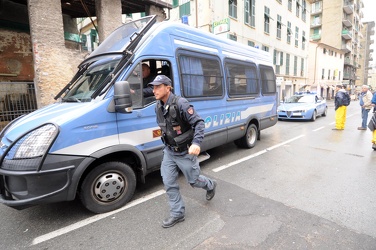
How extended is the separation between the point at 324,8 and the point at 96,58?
55.7 m

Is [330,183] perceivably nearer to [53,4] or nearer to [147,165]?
[147,165]

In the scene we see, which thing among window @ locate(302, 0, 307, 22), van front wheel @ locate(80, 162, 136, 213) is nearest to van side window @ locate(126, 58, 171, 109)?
van front wheel @ locate(80, 162, 136, 213)

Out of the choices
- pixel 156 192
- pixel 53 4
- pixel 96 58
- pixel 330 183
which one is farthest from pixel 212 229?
pixel 53 4

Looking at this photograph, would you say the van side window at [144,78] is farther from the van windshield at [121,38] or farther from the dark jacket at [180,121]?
the dark jacket at [180,121]

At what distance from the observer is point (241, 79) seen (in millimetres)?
5852

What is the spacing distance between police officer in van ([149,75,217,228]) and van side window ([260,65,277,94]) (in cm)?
484

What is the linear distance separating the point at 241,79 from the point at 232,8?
14.6m

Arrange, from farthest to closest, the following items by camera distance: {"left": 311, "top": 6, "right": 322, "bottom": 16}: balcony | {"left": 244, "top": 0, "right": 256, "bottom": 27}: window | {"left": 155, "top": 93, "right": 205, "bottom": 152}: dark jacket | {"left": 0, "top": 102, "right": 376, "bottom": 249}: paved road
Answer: {"left": 311, "top": 6, "right": 322, "bottom": 16}: balcony → {"left": 244, "top": 0, "right": 256, "bottom": 27}: window → {"left": 155, "top": 93, "right": 205, "bottom": 152}: dark jacket → {"left": 0, "top": 102, "right": 376, "bottom": 249}: paved road

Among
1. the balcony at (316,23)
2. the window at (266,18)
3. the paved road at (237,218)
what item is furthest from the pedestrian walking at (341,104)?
the balcony at (316,23)

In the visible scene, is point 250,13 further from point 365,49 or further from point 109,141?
point 365,49

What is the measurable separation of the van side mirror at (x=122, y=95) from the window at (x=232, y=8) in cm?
1730

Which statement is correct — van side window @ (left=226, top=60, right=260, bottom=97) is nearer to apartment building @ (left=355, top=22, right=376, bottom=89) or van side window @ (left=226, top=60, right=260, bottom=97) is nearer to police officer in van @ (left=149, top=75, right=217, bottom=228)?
police officer in van @ (left=149, top=75, right=217, bottom=228)

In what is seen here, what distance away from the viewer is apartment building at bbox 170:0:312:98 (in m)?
16.3

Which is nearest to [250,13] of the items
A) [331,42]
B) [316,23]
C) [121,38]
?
[121,38]
